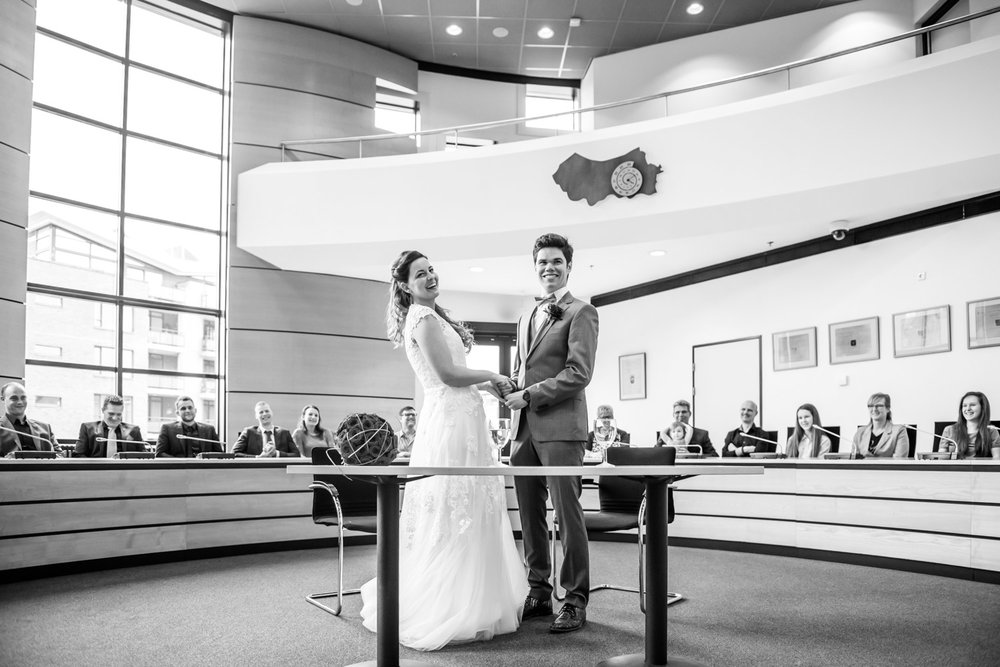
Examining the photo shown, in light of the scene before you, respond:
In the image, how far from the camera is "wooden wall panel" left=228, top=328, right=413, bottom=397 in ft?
30.7

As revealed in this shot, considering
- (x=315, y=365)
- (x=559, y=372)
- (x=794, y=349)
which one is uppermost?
(x=794, y=349)

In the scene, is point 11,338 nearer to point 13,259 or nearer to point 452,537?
point 13,259

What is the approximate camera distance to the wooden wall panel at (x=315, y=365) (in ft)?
30.7

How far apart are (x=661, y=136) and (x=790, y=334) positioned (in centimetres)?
313

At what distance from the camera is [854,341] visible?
8.35 meters

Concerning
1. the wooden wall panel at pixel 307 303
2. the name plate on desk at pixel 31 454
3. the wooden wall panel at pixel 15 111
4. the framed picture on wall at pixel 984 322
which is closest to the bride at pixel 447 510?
the name plate on desk at pixel 31 454

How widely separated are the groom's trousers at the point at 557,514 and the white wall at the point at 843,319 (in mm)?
5501

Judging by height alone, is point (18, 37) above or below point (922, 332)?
above

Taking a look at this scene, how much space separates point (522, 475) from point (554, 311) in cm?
115

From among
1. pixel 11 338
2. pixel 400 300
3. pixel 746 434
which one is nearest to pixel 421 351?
pixel 400 300

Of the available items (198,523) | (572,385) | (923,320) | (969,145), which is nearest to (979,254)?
(923,320)

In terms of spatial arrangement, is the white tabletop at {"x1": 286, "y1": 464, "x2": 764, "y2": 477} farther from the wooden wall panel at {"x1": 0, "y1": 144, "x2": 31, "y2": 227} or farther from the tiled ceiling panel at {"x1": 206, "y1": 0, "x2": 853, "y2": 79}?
the tiled ceiling panel at {"x1": 206, "y1": 0, "x2": 853, "y2": 79}

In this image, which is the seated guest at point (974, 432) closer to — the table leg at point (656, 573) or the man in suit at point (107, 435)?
the table leg at point (656, 573)

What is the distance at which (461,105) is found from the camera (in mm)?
11156
